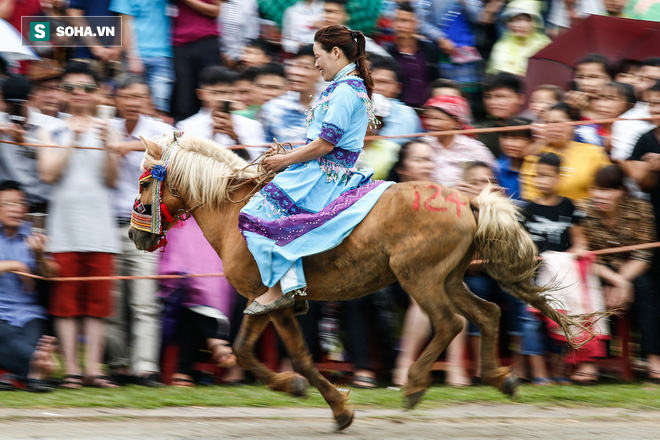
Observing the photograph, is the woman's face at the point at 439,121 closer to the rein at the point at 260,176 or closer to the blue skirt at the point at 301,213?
the blue skirt at the point at 301,213

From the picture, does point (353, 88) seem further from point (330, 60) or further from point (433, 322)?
point (433, 322)

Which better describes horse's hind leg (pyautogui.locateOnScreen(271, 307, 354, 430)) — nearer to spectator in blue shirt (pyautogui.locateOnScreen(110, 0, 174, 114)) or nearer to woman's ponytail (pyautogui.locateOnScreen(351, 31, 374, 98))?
woman's ponytail (pyautogui.locateOnScreen(351, 31, 374, 98))

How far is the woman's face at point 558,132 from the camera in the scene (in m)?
8.27

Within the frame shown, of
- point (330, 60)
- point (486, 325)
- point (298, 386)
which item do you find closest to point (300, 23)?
point (330, 60)

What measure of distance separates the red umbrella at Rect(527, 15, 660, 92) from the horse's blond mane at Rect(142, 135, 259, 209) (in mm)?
4154

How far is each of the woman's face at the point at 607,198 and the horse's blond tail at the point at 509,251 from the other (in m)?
1.49

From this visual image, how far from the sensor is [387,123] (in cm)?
862

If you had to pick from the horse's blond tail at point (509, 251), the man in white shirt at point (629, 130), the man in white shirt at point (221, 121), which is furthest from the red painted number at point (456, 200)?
the man in white shirt at point (629, 130)

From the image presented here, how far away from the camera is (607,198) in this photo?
26.2 feet

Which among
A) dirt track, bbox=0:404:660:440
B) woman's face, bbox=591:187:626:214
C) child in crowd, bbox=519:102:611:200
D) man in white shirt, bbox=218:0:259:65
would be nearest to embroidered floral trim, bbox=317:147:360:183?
dirt track, bbox=0:404:660:440

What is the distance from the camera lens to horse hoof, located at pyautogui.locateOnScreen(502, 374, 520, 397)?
267 inches

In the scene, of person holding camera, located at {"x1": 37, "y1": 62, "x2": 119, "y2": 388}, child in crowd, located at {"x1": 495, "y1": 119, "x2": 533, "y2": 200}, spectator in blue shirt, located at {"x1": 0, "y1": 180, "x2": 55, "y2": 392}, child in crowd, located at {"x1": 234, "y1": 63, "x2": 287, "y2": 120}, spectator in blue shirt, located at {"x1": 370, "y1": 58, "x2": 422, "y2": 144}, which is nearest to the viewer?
spectator in blue shirt, located at {"x1": 0, "y1": 180, "x2": 55, "y2": 392}

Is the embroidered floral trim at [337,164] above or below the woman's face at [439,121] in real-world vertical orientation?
below

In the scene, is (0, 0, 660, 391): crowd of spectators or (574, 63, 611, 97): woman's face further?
(574, 63, 611, 97): woman's face
